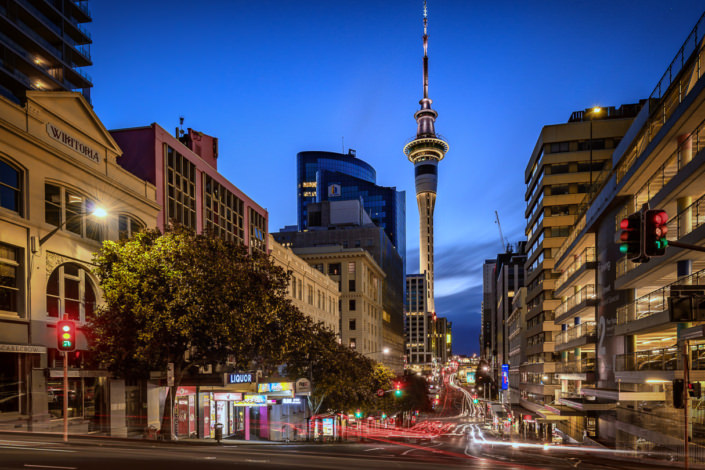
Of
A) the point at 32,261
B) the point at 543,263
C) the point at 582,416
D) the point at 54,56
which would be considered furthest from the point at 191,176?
the point at 54,56

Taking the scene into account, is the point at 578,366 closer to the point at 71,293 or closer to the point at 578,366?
the point at 578,366

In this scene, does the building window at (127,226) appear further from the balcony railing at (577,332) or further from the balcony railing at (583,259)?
the balcony railing at (577,332)

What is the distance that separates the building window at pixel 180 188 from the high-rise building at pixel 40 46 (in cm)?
4339

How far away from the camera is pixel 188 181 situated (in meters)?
41.6

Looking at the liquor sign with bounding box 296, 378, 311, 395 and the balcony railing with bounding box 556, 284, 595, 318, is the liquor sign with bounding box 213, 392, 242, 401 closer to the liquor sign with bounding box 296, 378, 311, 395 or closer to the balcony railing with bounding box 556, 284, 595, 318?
the liquor sign with bounding box 296, 378, 311, 395

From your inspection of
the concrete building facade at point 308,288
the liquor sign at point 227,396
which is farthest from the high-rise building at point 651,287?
the concrete building facade at point 308,288

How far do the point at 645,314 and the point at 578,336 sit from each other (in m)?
16.4

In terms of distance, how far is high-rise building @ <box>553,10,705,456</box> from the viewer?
23.0 meters

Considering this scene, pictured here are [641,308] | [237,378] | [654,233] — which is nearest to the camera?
[654,233]

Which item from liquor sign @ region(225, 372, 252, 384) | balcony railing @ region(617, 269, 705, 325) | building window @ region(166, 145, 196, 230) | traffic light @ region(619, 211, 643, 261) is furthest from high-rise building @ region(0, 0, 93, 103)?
traffic light @ region(619, 211, 643, 261)

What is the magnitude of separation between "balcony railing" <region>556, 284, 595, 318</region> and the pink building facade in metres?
24.7

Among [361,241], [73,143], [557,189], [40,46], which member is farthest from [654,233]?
[361,241]

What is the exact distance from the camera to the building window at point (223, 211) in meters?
44.8

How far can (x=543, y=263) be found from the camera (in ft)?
228
